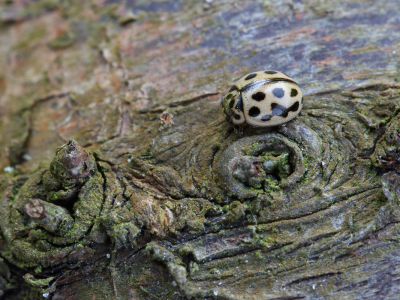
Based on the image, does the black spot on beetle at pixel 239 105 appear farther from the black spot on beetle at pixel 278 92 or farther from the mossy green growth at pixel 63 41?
the mossy green growth at pixel 63 41

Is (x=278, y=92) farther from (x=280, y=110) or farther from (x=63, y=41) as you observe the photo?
(x=63, y=41)

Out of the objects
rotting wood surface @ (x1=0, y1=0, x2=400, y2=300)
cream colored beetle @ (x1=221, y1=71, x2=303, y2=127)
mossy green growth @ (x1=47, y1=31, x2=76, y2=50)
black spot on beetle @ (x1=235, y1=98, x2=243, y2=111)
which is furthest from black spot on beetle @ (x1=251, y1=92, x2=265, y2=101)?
mossy green growth @ (x1=47, y1=31, x2=76, y2=50)

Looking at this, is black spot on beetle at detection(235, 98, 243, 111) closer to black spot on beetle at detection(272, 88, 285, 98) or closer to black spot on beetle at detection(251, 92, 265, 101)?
black spot on beetle at detection(251, 92, 265, 101)

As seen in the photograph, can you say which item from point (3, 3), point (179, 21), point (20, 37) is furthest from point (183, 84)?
point (3, 3)

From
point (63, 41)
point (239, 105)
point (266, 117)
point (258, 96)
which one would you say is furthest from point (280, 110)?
point (63, 41)

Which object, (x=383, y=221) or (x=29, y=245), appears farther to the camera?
(x=29, y=245)

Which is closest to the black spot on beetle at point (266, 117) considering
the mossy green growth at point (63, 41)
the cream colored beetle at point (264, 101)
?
the cream colored beetle at point (264, 101)

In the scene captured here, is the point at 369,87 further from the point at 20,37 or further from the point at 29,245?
the point at 20,37
